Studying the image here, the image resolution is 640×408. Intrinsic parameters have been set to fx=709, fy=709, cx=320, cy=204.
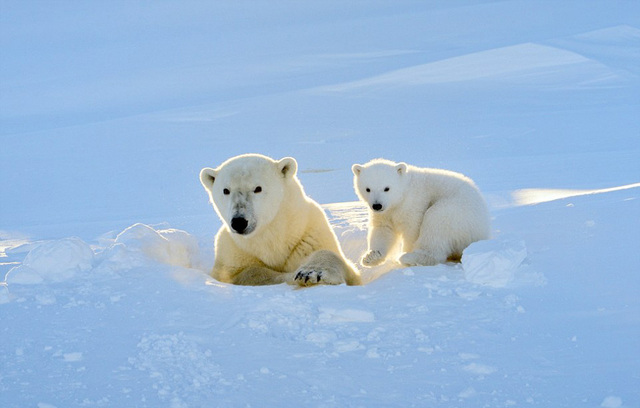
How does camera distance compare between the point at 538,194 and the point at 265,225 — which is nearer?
the point at 265,225

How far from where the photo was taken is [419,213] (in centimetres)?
509

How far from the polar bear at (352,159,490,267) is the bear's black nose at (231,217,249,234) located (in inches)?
40.9

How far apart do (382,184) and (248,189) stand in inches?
45.0

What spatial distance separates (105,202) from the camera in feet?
30.6

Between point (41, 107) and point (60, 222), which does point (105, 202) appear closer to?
point (60, 222)

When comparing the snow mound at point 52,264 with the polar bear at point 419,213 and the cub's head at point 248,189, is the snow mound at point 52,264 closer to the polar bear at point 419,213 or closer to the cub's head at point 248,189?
the cub's head at point 248,189

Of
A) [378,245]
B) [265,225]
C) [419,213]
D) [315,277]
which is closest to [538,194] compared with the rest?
[419,213]

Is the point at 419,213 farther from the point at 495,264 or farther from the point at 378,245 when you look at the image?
the point at 495,264

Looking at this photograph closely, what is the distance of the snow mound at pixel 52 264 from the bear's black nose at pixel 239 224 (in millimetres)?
853

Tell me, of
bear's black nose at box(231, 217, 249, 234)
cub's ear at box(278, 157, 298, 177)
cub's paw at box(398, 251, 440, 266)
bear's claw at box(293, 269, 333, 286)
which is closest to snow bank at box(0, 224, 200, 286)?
bear's black nose at box(231, 217, 249, 234)

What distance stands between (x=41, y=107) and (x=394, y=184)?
17055 mm

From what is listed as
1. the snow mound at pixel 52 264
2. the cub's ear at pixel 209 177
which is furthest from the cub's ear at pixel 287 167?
the snow mound at pixel 52 264

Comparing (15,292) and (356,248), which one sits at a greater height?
(15,292)

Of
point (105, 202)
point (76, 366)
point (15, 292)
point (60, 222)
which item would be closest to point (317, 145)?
point (105, 202)
